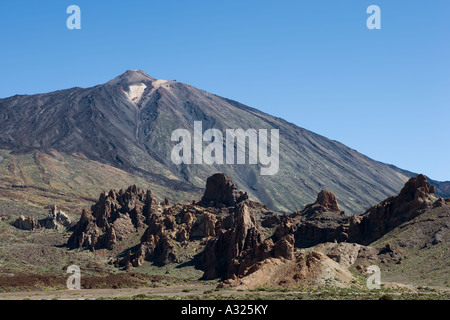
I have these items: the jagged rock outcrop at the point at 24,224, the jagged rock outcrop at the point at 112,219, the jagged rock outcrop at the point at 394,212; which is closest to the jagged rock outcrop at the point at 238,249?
the jagged rock outcrop at the point at 394,212

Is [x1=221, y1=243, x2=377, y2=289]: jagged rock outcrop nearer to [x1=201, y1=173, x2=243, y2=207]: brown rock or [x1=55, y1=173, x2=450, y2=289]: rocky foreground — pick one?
[x1=55, y1=173, x2=450, y2=289]: rocky foreground

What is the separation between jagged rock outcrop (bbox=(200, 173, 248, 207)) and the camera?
17561cm

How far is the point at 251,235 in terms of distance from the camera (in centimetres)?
11944

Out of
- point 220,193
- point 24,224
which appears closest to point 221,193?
point 220,193

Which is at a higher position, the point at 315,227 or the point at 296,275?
the point at 315,227

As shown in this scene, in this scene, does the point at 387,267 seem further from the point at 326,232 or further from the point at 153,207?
the point at 153,207

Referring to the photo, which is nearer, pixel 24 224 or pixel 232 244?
pixel 232 244

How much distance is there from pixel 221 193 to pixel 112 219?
33.7m

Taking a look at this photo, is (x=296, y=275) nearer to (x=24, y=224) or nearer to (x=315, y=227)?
(x=315, y=227)
